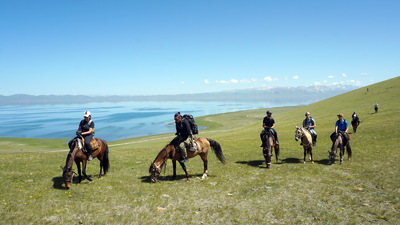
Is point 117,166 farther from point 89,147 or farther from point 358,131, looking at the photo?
point 358,131

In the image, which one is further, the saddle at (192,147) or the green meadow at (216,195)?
the saddle at (192,147)

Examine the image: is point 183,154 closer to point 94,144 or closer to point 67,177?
point 94,144

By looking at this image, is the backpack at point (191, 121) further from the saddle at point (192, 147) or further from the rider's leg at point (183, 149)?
the rider's leg at point (183, 149)

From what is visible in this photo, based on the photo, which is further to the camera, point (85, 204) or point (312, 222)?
point (85, 204)

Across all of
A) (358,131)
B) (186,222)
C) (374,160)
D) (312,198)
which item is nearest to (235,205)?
(186,222)

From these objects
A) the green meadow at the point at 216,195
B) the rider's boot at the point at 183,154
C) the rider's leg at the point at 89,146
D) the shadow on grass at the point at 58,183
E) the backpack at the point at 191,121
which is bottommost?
the green meadow at the point at 216,195

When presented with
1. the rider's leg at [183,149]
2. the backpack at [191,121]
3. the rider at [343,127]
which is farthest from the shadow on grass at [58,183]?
the rider at [343,127]

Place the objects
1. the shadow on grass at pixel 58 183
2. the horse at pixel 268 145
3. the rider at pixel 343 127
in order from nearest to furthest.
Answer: the shadow on grass at pixel 58 183 → the horse at pixel 268 145 → the rider at pixel 343 127

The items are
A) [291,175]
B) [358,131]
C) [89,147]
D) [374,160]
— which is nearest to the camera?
[89,147]

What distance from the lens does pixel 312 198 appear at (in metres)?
10.8

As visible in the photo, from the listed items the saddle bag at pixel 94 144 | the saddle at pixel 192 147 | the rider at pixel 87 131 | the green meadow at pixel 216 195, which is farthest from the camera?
the saddle at pixel 192 147

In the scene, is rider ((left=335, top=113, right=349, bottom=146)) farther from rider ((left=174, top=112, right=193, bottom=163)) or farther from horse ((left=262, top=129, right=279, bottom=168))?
rider ((left=174, top=112, right=193, bottom=163))

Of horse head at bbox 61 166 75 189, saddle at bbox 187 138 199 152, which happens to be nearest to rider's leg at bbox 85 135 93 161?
horse head at bbox 61 166 75 189

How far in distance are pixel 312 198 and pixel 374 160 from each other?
34.5 ft
